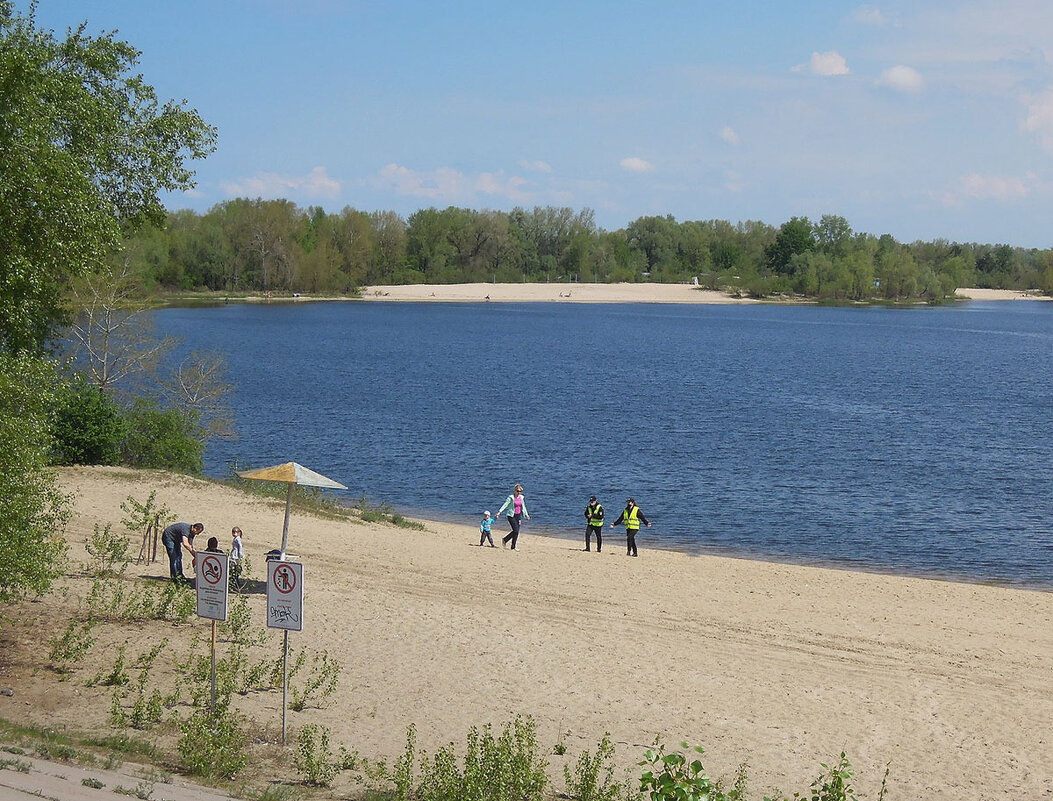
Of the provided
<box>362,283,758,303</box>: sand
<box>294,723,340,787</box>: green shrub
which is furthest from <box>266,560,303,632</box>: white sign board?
<box>362,283,758,303</box>: sand

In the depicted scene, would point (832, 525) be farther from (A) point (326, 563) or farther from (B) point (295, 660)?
(B) point (295, 660)

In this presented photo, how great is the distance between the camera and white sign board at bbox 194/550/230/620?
11.9 m

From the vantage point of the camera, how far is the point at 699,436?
47688 millimetres

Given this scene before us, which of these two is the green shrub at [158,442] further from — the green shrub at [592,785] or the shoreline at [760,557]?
the green shrub at [592,785]

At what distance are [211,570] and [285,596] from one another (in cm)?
90

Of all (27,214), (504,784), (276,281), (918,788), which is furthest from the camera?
(276,281)

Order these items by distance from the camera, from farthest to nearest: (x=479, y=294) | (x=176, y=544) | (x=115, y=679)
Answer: (x=479, y=294) < (x=176, y=544) < (x=115, y=679)

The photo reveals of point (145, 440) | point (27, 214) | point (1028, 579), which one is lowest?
point (1028, 579)

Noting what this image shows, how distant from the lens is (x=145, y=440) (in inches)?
1155

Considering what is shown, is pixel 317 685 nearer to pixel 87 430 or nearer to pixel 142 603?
pixel 142 603

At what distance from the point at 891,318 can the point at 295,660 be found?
6260 inches

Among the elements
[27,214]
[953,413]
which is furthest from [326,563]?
[953,413]

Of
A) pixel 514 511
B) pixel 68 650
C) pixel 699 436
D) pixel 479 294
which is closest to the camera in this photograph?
pixel 68 650

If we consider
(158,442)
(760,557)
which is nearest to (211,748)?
(760,557)
